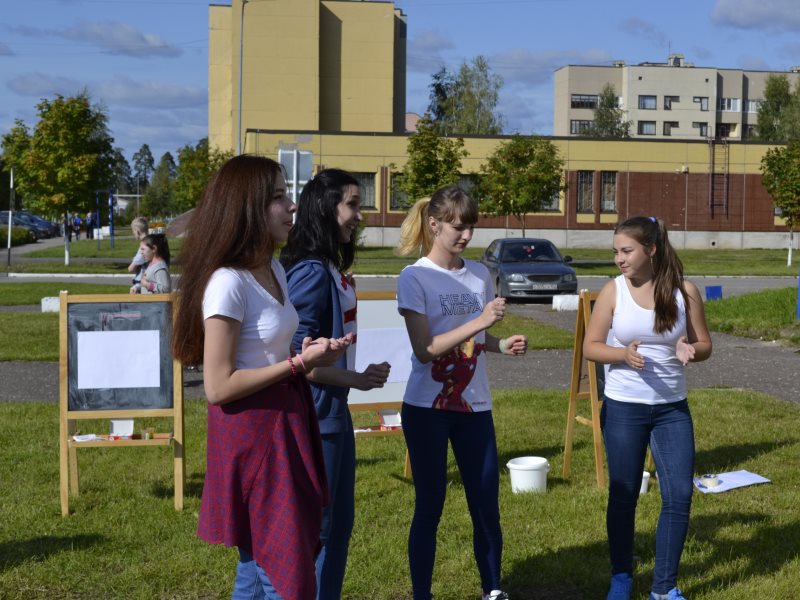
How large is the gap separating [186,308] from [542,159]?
40.3 metres

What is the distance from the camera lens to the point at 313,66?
6519 cm

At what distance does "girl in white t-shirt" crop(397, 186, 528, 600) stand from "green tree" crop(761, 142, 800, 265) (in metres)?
38.5

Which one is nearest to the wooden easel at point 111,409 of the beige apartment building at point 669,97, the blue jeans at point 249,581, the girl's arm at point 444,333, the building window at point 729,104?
the girl's arm at point 444,333

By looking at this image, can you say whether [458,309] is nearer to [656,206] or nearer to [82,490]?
[82,490]

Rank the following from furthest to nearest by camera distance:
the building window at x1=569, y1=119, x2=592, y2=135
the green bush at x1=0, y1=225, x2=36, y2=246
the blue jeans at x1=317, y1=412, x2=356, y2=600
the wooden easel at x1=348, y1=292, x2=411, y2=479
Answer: the building window at x1=569, y1=119, x2=592, y2=135, the green bush at x1=0, y1=225, x2=36, y2=246, the wooden easel at x1=348, y1=292, x2=411, y2=479, the blue jeans at x1=317, y1=412, x2=356, y2=600

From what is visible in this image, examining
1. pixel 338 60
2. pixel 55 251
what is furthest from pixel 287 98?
pixel 55 251

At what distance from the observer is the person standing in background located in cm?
426

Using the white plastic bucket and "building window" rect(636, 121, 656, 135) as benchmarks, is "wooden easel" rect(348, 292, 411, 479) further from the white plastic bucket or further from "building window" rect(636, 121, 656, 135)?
"building window" rect(636, 121, 656, 135)

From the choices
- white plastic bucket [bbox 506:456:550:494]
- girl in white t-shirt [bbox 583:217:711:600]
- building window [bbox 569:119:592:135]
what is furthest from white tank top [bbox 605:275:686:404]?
building window [bbox 569:119:592:135]

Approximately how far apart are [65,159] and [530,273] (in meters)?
17.6

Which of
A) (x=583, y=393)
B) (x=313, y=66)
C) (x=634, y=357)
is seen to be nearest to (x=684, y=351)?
(x=634, y=357)

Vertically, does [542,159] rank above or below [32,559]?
above

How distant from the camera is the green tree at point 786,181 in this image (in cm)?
4175

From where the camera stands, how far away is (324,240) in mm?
4414
